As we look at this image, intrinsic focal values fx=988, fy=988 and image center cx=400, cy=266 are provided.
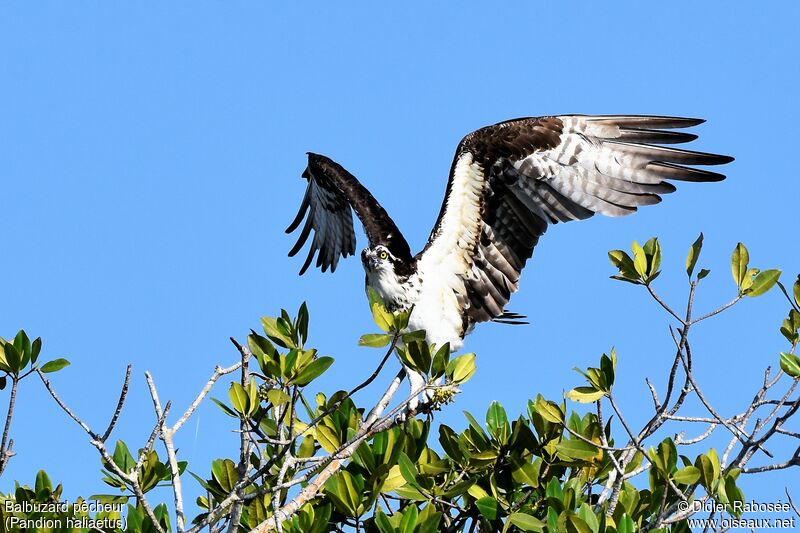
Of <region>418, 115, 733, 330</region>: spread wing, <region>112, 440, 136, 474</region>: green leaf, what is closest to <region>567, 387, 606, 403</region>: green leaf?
<region>112, 440, 136, 474</region>: green leaf

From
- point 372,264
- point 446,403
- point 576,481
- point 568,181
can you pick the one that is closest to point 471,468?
point 576,481

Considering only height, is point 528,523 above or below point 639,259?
below

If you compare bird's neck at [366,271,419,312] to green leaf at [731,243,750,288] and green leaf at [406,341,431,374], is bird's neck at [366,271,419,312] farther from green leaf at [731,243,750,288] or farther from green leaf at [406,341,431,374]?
green leaf at [731,243,750,288]

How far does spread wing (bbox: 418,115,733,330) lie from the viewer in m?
7.24

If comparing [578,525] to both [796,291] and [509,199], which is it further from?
[509,199]

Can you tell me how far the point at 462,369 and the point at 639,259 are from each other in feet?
3.53

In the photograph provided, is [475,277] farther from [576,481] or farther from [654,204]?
[576,481]

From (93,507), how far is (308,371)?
5.20 ft

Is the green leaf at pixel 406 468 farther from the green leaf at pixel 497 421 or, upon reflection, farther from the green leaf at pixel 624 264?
the green leaf at pixel 624 264

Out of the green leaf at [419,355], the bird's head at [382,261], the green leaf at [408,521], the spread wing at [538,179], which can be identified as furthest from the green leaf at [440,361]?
the spread wing at [538,179]

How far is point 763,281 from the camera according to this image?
504cm

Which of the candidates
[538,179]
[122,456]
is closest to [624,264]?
[538,179]

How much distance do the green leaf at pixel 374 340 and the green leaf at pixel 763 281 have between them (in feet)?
6.26

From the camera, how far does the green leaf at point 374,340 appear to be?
467 centimetres
